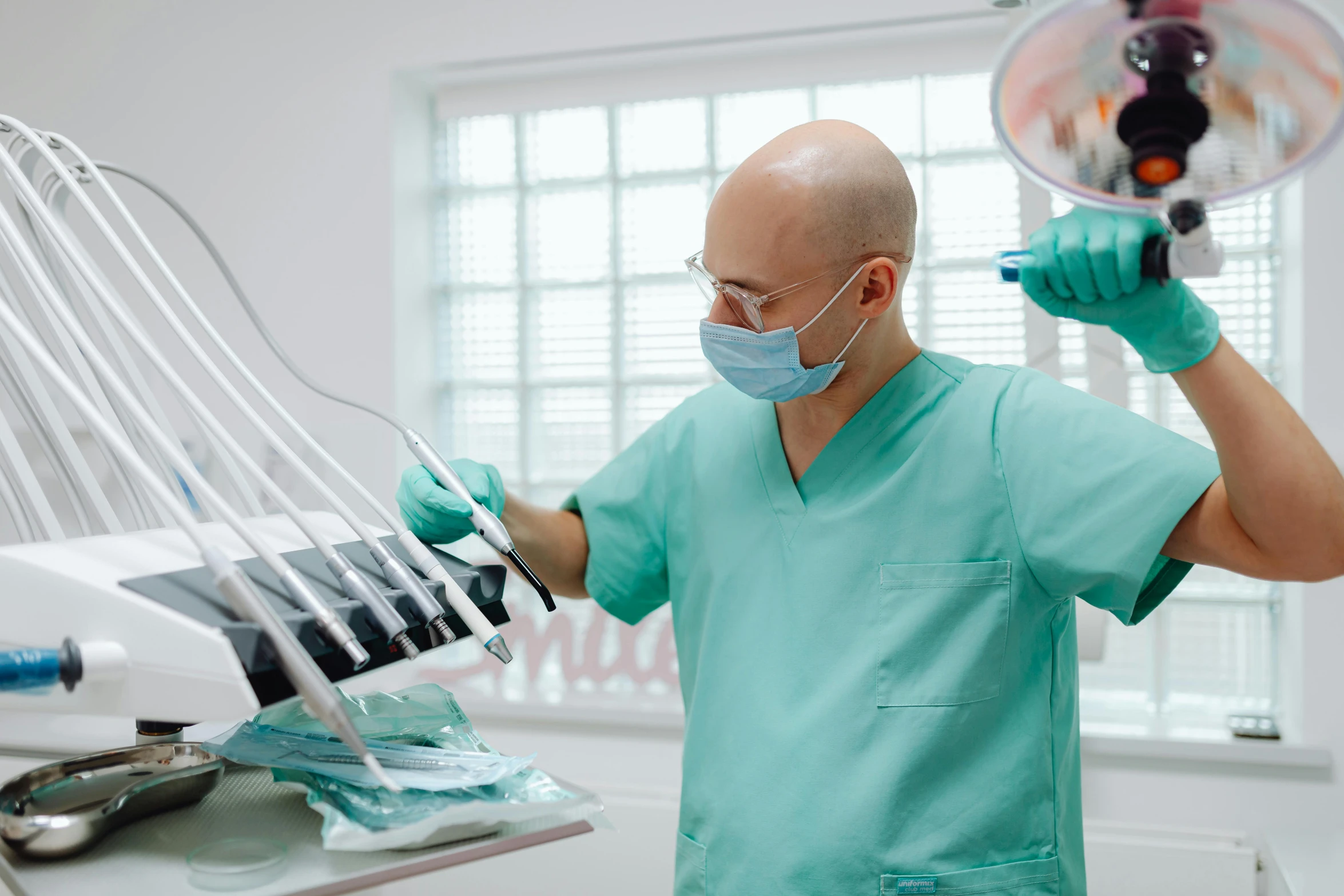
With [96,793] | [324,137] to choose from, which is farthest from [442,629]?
[324,137]

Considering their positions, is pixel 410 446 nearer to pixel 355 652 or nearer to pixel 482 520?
pixel 482 520

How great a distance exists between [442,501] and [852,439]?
0.50m

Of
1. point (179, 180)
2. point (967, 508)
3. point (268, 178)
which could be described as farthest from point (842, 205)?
point (179, 180)

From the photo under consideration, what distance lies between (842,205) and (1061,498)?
0.41 meters

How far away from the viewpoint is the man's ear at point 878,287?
1155 millimetres

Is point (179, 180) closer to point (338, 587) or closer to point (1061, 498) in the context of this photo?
point (338, 587)

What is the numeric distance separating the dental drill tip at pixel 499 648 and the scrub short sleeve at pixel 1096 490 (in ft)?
1.98

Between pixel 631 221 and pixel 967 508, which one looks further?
pixel 631 221

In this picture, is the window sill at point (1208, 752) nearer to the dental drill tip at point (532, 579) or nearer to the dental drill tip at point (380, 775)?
the dental drill tip at point (532, 579)

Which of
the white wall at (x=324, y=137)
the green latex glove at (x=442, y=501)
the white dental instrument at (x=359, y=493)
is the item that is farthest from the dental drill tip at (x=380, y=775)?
the white wall at (x=324, y=137)

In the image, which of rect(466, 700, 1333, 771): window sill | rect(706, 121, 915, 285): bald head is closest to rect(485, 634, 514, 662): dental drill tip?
rect(706, 121, 915, 285): bald head

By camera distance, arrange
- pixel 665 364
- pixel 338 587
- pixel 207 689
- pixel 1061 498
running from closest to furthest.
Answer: pixel 207 689 → pixel 338 587 → pixel 1061 498 → pixel 665 364

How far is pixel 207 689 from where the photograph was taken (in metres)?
0.61

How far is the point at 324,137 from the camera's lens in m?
2.49
